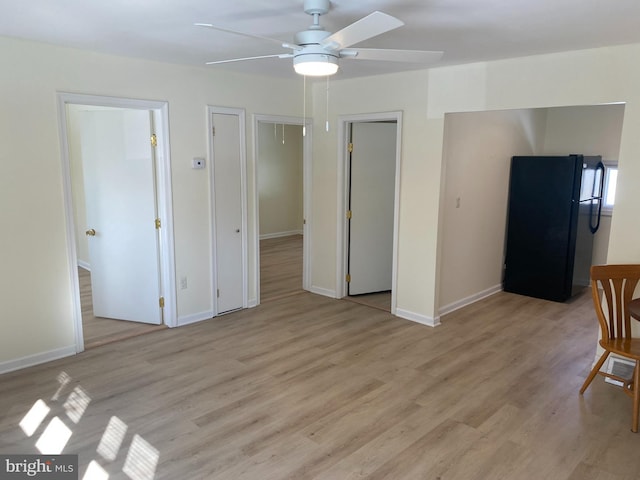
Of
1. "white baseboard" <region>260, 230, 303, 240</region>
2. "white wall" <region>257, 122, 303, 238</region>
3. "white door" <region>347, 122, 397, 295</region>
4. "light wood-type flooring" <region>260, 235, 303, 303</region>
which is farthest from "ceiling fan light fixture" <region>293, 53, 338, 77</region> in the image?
"white baseboard" <region>260, 230, 303, 240</region>

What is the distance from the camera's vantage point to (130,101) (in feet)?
12.9

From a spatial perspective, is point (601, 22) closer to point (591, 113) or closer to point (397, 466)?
point (397, 466)

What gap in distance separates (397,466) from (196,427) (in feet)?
4.02

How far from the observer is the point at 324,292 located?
5.60 m

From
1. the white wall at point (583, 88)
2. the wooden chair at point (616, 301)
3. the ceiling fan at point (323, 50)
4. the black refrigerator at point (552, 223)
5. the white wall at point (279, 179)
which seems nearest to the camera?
the ceiling fan at point (323, 50)

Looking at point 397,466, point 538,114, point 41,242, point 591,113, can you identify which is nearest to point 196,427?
point 397,466

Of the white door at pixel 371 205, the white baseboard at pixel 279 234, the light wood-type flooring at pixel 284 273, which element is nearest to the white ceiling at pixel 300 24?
the white door at pixel 371 205

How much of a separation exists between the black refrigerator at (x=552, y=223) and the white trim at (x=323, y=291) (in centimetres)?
222

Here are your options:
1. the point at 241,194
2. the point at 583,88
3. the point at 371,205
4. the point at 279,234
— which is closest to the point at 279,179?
the point at 279,234

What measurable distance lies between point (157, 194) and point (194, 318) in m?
1.28

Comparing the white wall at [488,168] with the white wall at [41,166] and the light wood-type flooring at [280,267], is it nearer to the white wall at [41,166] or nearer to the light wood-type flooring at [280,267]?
the light wood-type flooring at [280,267]

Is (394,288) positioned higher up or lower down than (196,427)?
higher up

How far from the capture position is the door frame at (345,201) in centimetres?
471

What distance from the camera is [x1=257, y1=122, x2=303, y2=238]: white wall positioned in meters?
9.35
